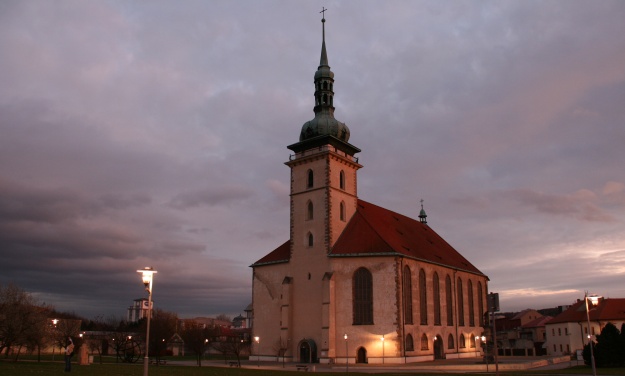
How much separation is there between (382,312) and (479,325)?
85.0ft

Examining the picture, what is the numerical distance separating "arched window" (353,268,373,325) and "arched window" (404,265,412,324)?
3.79 meters

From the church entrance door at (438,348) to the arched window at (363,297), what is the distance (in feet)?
36.2

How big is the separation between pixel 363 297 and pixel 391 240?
24.8 ft

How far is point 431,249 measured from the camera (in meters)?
68.7

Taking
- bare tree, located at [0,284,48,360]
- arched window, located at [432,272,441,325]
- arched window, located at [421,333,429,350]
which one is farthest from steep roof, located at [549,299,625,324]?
bare tree, located at [0,284,48,360]

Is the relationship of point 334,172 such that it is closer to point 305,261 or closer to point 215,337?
point 305,261

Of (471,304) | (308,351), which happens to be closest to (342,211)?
(308,351)

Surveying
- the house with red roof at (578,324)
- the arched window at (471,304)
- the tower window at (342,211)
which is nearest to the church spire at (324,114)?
the tower window at (342,211)

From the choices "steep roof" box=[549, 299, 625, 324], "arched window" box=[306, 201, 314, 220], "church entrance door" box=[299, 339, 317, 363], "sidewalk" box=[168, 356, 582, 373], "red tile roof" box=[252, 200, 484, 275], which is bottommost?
"sidewalk" box=[168, 356, 582, 373]

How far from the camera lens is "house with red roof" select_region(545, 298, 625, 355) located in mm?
74250

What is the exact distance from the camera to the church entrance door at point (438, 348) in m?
60.8

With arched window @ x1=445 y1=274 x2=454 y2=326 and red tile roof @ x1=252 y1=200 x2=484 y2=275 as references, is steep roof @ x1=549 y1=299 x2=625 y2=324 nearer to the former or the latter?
red tile roof @ x1=252 y1=200 x2=484 y2=275

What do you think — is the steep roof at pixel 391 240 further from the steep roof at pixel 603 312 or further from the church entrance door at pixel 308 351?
the steep roof at pixel 603 312

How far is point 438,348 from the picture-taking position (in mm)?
61594
